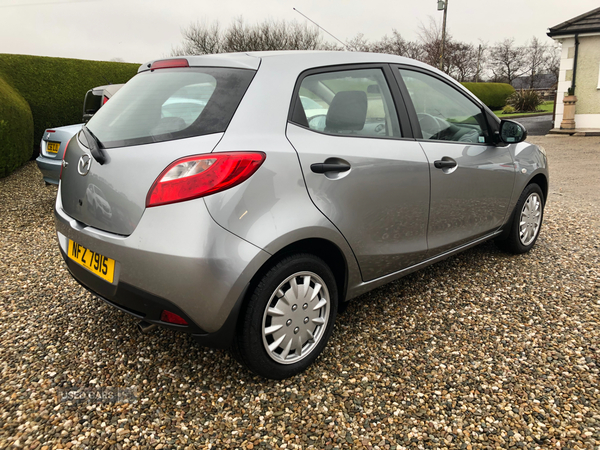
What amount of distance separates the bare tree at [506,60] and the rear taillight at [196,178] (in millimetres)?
51414

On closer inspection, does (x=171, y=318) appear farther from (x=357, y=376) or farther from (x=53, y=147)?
(x=53, y=147)

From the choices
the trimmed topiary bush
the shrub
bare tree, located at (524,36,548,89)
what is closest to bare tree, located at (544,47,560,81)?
bare tree, located at (524,36,548,89)

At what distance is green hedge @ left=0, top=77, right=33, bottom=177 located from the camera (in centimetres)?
838

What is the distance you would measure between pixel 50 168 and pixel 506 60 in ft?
167

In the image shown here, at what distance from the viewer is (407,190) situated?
274cm

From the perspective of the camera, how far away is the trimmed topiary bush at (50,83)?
37.1ft

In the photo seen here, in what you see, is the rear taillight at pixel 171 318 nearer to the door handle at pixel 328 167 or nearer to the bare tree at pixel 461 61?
the door handle at pixel 328 167

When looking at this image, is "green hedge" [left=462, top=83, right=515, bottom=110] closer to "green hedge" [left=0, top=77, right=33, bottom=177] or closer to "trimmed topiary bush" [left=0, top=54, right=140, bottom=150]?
"trimmed topiary bush" [left=0, top=54, right=140, bottom=150]

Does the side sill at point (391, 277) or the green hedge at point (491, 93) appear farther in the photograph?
the green hedge at point (491, 93)

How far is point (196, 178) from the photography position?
195 cm

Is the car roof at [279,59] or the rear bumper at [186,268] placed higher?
the car roof at [279,59]

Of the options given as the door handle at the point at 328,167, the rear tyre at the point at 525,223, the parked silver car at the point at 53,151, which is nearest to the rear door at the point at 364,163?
the door handle at the point at 328,167

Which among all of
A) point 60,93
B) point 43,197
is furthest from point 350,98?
point 60,93

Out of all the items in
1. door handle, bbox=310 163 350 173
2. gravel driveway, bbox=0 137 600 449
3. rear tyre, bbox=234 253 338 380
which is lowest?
gravel driveway, bbox=0 137 600 449
